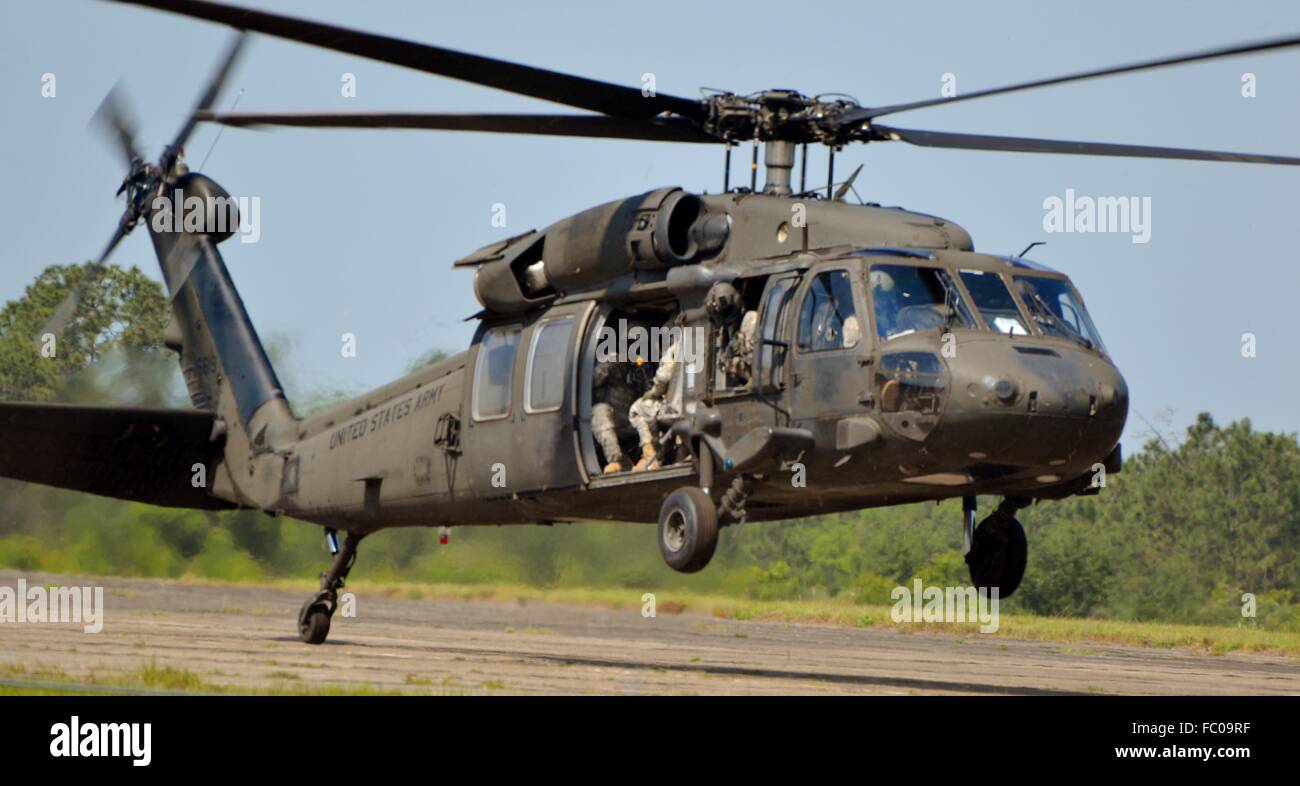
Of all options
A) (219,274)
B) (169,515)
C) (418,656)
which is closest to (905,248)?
(418,656)

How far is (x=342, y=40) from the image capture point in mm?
11039

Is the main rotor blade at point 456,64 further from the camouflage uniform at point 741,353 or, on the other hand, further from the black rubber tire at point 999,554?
the black rubber tire at point 999,554

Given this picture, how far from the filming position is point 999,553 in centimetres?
1417

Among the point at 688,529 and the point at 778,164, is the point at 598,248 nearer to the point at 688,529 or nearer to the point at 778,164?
the point at 778,164

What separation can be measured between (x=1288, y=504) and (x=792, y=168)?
93.0 ft

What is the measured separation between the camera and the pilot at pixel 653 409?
46.6 ft

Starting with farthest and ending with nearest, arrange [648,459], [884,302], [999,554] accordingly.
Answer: [648,459] < [999,554] < [884,302]

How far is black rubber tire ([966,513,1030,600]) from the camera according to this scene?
14.2 metres

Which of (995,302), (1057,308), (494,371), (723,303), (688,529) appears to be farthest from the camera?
(494,371)

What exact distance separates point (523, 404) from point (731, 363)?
244 centimetres

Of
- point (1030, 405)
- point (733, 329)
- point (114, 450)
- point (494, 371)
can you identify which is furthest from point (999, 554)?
point (114, 450)

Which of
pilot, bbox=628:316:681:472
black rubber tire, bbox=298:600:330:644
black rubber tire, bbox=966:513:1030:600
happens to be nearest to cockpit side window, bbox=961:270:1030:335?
black rubber tire, bbox=966:513:1030:600

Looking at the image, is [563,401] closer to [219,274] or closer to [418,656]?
[418,656]

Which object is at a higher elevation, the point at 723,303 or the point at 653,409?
the point at 723,303
